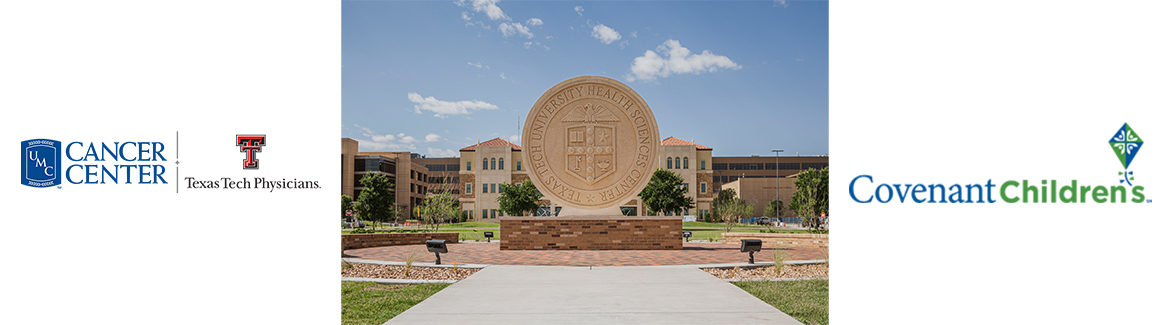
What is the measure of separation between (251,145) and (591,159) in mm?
9110

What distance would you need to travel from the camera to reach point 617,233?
48.9ft

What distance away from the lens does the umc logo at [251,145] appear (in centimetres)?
660

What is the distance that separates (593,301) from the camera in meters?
6.76

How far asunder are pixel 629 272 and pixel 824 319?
3.98 m

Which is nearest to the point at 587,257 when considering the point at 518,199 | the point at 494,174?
the point at 518,199

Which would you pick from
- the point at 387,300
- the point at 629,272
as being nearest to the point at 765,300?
the point at 629,272

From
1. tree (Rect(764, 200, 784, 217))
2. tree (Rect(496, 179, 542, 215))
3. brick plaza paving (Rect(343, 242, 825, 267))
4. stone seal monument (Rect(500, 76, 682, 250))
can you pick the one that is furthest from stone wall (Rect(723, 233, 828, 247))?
tree (Rect(764, 200, 784, 217))

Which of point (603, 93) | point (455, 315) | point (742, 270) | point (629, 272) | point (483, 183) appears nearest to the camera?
point (455, 315)

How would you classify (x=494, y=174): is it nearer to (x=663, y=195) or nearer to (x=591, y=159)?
(x=663, y=195)

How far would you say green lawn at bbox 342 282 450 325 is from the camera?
6.18m

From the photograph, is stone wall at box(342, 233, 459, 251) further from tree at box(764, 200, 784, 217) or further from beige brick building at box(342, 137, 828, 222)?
tree at box(764, 200, 784, 217)

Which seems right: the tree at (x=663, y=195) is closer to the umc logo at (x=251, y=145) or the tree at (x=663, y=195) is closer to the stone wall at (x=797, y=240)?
the stone wall at (x=797, y=240)

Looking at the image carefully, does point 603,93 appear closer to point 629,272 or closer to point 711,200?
point 629,272

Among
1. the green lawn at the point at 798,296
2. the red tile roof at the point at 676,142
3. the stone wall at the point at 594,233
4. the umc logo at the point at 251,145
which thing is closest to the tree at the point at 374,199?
the stone wall at the point at 594,233
